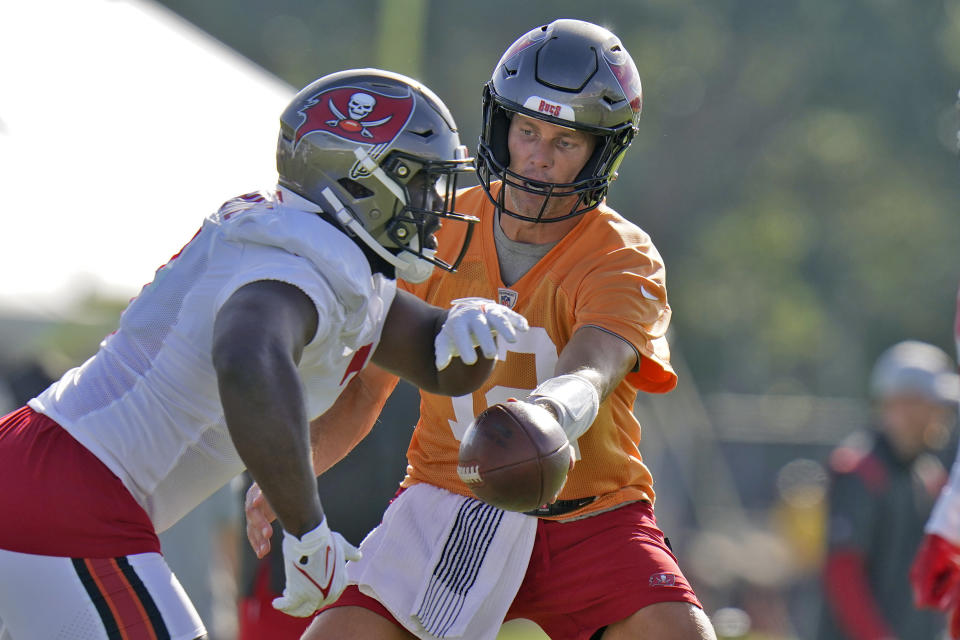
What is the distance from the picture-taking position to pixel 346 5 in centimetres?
2562

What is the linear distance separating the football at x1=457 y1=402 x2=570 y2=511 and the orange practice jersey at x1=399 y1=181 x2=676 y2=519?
48 centimetres

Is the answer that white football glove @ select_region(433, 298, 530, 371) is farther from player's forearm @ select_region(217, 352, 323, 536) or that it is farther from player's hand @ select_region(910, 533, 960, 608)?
player's hand @ select_region(910, 533, 960, 608)

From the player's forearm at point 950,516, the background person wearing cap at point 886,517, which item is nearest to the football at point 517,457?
the player's forearm at point 950,516

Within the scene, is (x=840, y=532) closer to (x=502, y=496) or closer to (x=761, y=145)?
(x=502, y=496)

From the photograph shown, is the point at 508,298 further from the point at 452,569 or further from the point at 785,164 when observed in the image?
the point at 785,164

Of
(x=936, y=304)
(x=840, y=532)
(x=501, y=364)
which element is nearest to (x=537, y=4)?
(x=936, y=304)

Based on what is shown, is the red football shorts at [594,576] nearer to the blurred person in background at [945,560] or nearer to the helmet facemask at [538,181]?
the helmet facemask at [538,181]

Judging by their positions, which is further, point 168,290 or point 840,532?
point 840,532

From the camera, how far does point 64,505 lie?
2.95m

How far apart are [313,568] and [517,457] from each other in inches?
20.3

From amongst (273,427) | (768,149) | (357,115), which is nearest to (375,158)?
(357,115)

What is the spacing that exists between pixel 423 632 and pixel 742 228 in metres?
23.6

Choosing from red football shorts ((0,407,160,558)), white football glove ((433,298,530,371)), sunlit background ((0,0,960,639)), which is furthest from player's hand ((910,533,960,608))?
sunlit background ((0,0,960,639))

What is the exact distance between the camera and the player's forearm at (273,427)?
2762 mm
